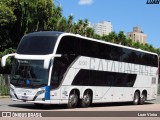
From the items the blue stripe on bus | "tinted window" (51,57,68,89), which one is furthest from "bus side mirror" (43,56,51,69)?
the blue stripe on bus

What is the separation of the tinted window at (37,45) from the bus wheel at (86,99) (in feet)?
13.6

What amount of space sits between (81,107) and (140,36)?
119892mm

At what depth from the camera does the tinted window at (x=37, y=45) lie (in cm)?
2145

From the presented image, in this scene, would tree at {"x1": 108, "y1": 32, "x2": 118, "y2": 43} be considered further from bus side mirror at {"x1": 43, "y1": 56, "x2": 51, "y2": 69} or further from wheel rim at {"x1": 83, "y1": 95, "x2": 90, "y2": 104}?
bus side mirror at {"x1": 43, "y1": 56, "x2": 51, "y2": 69}

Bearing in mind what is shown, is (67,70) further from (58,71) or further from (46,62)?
(46,62)

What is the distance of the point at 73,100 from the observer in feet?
76.2

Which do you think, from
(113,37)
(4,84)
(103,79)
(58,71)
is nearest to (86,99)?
(103,79)

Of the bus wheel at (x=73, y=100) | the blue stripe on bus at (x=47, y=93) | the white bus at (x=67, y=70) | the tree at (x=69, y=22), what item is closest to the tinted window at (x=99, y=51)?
the white bus at (x=67, y=70)

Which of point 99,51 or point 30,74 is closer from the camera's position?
point 30,74

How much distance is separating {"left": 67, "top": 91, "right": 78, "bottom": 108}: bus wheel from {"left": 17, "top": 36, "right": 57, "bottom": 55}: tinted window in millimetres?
3096

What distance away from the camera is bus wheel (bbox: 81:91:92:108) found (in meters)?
24.0

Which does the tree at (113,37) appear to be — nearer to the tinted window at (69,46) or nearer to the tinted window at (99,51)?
the tinted window at (99,51)

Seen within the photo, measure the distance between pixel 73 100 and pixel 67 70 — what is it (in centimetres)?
182

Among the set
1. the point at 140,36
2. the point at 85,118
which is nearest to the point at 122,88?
the point at 85,118
